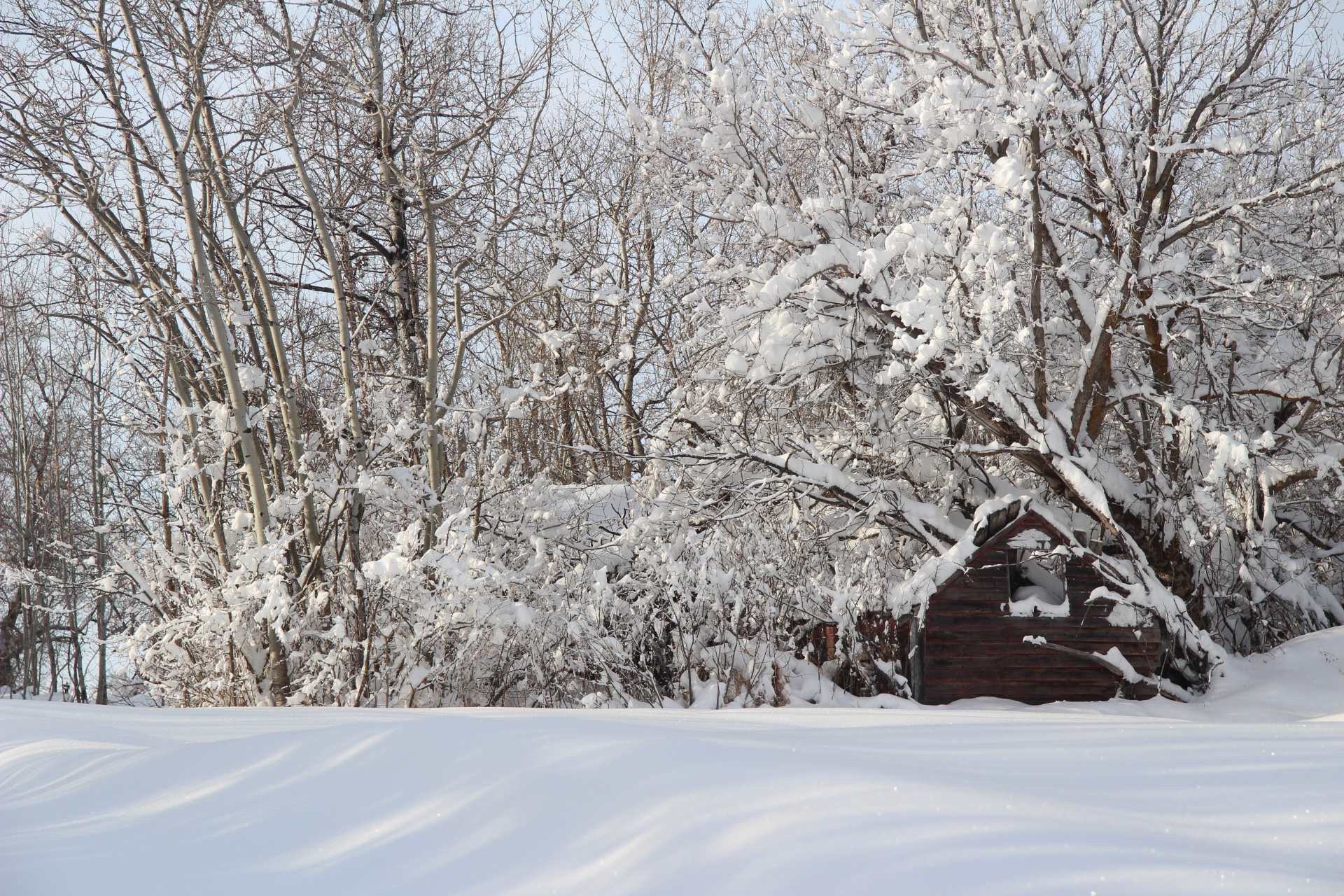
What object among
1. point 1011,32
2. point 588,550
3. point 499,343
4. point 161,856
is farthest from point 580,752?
point 499,343

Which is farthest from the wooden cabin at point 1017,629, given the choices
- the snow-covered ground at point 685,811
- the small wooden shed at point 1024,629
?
the snow-covered ground at point 685,811

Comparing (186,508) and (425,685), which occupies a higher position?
(186,508)

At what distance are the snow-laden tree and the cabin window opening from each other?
19.9 inches

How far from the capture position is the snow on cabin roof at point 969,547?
6.76 meters

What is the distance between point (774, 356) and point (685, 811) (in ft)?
18.7

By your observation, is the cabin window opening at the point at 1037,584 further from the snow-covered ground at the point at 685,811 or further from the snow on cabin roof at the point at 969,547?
the snow-covered ground at the point at 685,811

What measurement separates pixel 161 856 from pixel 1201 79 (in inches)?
349

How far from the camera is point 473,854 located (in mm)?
1911

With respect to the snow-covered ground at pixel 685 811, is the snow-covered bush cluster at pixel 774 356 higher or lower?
higher

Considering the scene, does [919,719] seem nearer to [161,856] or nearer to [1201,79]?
[161,856]

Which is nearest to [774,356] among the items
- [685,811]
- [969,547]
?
[969,547]

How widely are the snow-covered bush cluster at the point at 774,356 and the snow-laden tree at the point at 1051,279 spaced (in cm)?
5

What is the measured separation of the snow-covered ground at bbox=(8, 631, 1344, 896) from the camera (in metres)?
1.65

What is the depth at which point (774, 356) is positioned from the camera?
734 cm
